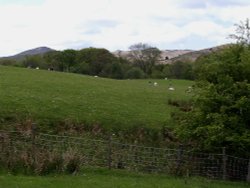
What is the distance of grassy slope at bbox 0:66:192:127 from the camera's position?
86.3ft

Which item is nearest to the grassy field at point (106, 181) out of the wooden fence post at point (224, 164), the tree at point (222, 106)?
the wooden fence post at point (224, 164)

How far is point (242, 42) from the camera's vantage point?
22.0 metres

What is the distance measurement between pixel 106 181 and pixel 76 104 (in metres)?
14.8

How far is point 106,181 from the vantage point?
51.1ft

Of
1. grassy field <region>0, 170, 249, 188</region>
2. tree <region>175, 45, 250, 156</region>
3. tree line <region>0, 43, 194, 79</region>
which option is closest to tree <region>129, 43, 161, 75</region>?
tree line <region>0, 43, 194, 79</region>

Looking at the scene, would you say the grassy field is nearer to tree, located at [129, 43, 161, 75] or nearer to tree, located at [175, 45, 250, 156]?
tree, located at [175, 45, 250, 156]

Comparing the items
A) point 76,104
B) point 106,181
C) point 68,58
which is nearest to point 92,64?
point 68,58

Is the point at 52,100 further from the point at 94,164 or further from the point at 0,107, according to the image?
the point at 94,164

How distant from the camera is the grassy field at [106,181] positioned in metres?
13.9

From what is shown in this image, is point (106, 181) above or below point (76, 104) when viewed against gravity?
below

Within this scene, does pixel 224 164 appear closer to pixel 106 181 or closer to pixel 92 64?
pixel 106 181

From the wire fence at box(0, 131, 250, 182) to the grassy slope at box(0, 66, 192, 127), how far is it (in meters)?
5.25

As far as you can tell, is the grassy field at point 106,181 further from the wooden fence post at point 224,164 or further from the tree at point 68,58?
the tree at point 68,58

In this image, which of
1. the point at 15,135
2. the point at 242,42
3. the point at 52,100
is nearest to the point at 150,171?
the point at 15,135
